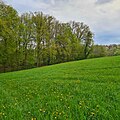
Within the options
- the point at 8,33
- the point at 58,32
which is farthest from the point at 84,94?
the point at 58,32

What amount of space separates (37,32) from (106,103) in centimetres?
5381

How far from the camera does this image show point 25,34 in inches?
2299

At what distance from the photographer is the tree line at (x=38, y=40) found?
1865 inches

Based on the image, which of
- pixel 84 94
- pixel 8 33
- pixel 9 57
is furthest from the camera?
pixel 9 57

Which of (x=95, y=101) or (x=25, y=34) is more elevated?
(x=25, y=34)

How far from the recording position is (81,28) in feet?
254

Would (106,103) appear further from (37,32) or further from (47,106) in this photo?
(37,32)

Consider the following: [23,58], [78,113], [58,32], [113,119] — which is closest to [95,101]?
[78,113]

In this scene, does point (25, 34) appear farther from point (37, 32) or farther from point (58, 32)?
point (58, 32)

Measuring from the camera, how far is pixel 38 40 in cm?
6056

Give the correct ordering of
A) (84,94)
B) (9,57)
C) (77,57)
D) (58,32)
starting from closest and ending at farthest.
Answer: (84,94) < (9,57) < (58,32) < (77,57)

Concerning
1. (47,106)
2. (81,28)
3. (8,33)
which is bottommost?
(47,106)

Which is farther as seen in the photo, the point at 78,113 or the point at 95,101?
the point at 95,101

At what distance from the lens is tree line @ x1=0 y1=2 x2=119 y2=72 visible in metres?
47.4
